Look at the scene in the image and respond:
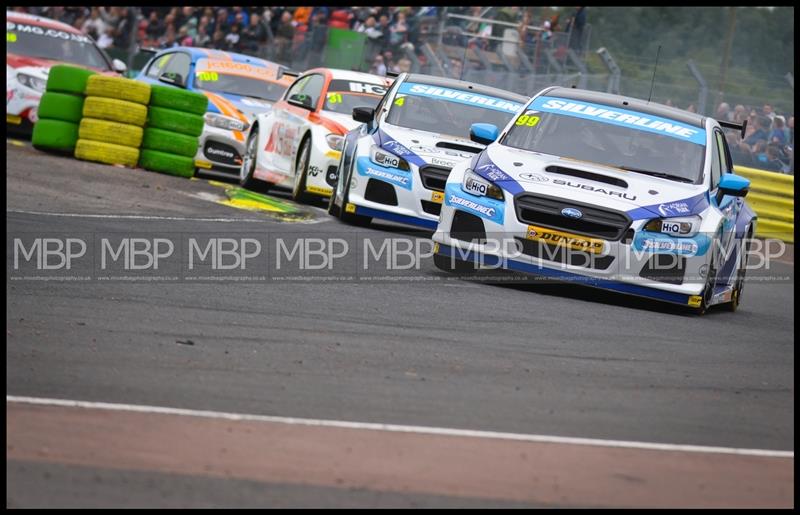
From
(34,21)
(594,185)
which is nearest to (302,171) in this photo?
(594,185)

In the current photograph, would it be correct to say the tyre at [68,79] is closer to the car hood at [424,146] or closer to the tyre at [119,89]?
the tyre at [119,89]

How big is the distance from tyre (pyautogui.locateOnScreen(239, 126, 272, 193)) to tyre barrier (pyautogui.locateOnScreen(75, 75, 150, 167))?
1380 millimetres

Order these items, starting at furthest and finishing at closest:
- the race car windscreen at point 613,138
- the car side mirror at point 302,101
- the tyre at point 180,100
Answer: the tyre at point 180,100 → the car side mirror at point 302,101 → the race car windscreen at point 613,138

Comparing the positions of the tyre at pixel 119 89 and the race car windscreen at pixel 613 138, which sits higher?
the race car windscreen at pixel 613 138

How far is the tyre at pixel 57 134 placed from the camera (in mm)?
18062

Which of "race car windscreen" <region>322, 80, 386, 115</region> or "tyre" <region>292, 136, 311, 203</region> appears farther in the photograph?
"race car windscreen" <region>322, 80, 386, 115</region>

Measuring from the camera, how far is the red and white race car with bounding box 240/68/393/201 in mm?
15648

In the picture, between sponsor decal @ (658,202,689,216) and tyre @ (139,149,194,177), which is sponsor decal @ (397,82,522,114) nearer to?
tyre @ (139,149,194,177)

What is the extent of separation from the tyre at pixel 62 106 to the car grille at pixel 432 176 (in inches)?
244

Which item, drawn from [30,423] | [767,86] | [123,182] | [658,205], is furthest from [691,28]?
[30,423]

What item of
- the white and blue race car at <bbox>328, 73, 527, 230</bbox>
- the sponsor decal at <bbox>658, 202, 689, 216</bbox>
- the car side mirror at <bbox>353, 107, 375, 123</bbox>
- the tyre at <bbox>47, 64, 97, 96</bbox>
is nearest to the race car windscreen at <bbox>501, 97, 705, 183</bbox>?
the sponsor decal at <bbox>658, 202, 689, 216</bbox>

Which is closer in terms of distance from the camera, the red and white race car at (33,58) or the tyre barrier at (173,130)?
the tyre barrier at (173,130)

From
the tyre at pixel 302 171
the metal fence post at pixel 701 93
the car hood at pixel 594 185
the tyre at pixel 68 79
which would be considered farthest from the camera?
the metal fence post at pixel 701 93

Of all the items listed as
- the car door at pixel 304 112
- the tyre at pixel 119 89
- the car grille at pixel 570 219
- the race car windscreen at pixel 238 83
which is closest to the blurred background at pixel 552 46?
the car door at pixel 304 112
